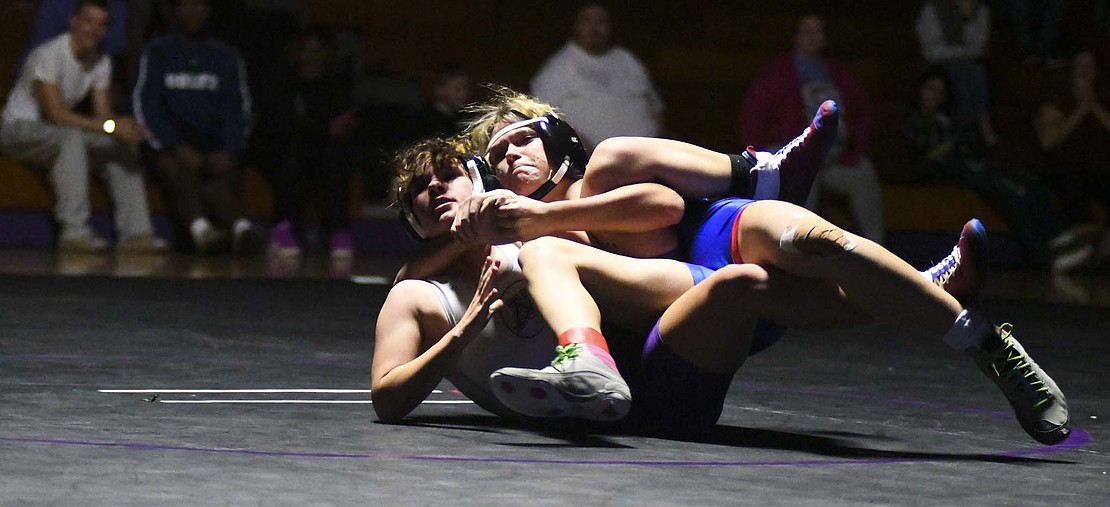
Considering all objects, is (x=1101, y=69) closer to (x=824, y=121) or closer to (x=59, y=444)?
(x=824, y=121)

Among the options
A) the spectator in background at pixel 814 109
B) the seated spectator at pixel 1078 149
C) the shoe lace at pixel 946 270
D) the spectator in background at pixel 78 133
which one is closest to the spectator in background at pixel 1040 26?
the seated spectator at pixel 1078 149

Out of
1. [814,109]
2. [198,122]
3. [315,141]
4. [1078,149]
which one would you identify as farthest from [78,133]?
[1078,149]

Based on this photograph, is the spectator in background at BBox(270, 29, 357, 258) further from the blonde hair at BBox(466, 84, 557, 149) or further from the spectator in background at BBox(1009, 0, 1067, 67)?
the blonde hair at BBox(466, 84, 557, 149)

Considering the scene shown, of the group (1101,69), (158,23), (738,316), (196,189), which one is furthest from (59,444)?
(1101,69)

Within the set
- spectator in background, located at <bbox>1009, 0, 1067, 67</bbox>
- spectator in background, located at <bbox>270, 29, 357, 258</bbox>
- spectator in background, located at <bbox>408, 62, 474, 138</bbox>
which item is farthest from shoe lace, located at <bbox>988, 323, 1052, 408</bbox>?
spectator in background, located at <bbox>1009, 0, 1067, 67</bbox>

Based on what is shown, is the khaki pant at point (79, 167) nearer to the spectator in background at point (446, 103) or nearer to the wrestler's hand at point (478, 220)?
the spectator in background at point (446, 103)

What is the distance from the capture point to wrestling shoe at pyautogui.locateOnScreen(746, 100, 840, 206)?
340 centimetres

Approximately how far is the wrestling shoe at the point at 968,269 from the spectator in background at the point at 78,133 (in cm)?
577

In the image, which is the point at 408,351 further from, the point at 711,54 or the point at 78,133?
the point at 711,54

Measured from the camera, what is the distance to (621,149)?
3.21 meters

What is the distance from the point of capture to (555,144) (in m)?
3.37

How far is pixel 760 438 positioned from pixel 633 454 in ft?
1.28

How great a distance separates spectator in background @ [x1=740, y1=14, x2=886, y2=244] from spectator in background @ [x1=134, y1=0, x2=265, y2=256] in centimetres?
245

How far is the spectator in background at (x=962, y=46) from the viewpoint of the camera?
949 centimetres
